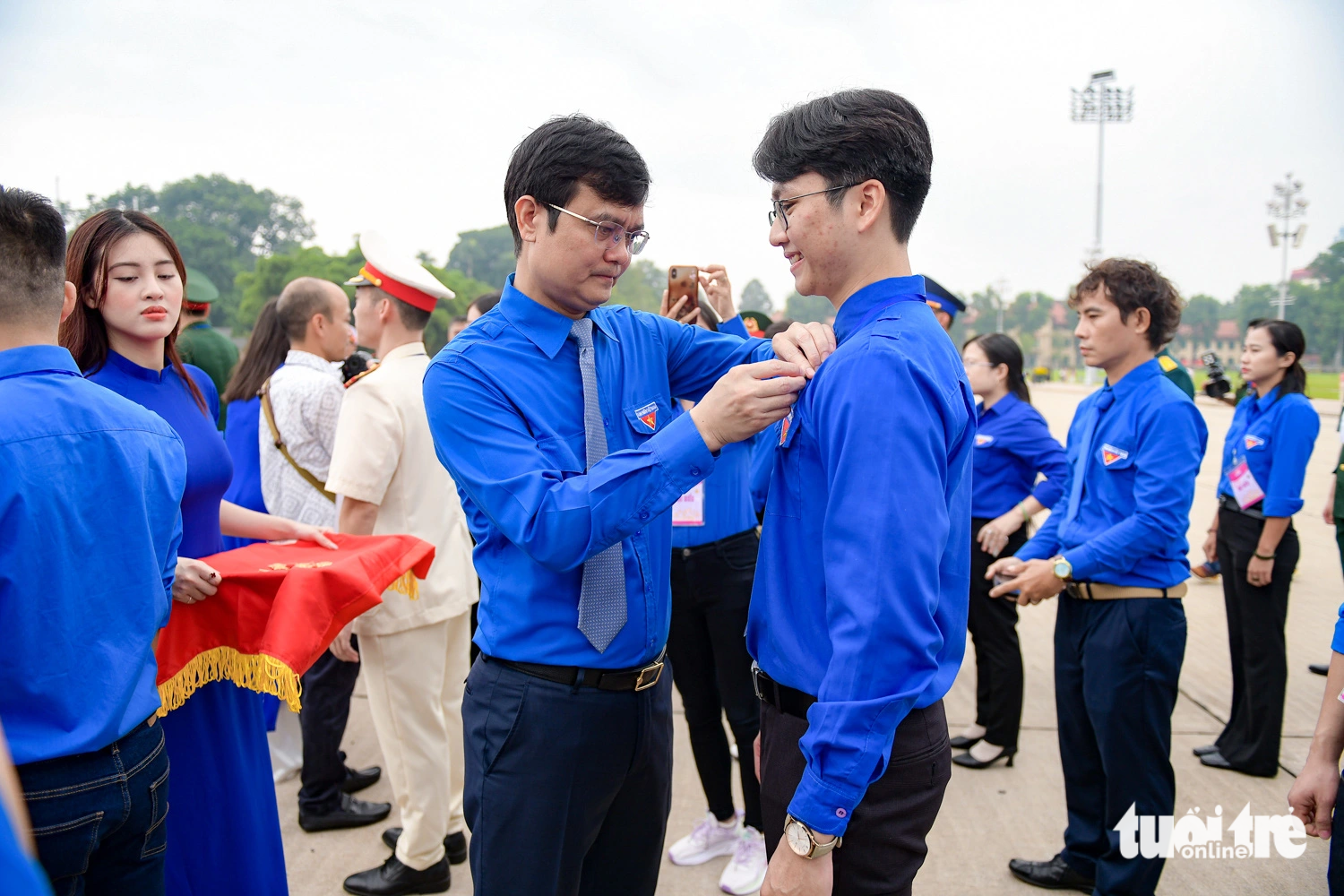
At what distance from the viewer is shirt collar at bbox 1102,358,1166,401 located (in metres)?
3.13

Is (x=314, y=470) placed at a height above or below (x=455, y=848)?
above

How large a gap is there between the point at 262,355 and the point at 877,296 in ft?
12.2

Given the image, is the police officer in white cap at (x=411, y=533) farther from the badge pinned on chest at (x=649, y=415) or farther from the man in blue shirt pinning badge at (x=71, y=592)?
the badge pinned on chest at (x=649, y=415)

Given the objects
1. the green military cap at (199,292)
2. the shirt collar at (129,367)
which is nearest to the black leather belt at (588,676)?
the shirt collar at (129,367)

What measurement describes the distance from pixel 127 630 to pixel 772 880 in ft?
4.78

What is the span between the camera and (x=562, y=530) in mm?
1646

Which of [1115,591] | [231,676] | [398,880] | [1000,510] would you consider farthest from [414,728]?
[1000,510]

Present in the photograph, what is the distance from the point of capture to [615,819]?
206 cm

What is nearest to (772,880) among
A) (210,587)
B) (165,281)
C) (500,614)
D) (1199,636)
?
(500,614)

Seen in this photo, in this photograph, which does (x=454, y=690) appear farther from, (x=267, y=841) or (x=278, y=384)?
(x=278, y=384)

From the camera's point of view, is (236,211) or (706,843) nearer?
(706,843)

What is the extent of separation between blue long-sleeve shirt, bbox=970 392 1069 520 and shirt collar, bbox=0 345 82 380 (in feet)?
13.5

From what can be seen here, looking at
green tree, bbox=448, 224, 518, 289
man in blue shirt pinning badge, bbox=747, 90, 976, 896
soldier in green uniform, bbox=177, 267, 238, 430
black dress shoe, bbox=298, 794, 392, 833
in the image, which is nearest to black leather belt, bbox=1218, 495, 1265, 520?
man in blue shirt pinning badge, bbox=747, 90, 976, 896

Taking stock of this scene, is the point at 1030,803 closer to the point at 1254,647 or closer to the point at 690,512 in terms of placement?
the point at 1254,647
